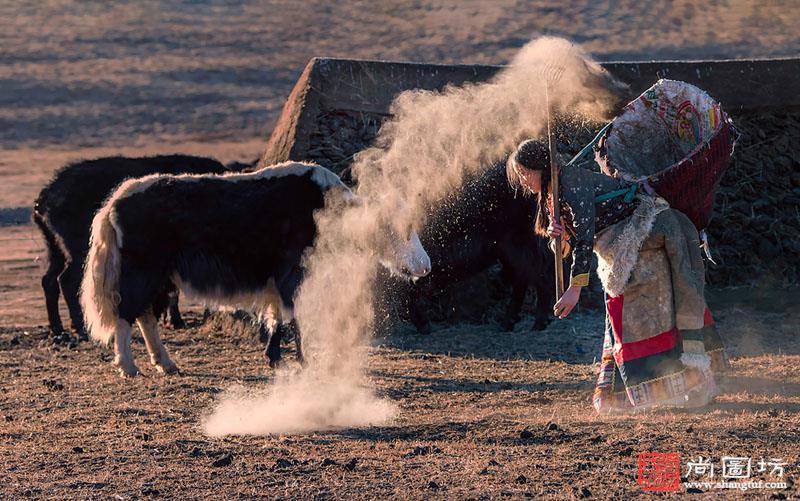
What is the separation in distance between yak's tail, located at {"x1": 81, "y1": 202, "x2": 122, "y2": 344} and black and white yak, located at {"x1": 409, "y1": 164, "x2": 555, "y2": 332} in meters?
2.48

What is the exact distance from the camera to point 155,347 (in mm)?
9836

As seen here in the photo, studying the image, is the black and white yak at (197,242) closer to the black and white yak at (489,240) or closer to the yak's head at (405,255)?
the yak's head at (405,255)

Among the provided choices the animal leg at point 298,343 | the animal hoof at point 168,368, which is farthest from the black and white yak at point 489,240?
the animal hoof at point 168,368

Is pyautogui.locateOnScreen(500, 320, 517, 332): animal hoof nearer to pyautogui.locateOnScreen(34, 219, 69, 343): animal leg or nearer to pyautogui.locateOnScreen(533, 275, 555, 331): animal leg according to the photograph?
pyautogui.locateOnScreen(533, 275, 555, 331): animal leg

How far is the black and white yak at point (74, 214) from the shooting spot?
1209 cm

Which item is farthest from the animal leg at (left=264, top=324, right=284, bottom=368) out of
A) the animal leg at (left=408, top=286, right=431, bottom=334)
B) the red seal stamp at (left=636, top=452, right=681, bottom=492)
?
the red seal stamp at (left=636, top=452, right=681, bottom=492)

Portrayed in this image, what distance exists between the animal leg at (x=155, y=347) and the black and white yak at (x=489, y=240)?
2187 millimetres

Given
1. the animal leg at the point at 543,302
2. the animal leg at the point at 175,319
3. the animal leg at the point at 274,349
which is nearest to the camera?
the animal leg at the point at 274,349

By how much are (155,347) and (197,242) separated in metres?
0.85

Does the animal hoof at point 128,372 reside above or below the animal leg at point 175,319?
above

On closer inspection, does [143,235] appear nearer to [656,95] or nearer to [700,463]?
[656,95]

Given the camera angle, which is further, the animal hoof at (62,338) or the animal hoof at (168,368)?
the animal hoof at (62,338)

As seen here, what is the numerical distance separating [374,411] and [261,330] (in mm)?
3408

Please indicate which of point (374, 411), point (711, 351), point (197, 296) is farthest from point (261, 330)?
point (711, 351)
